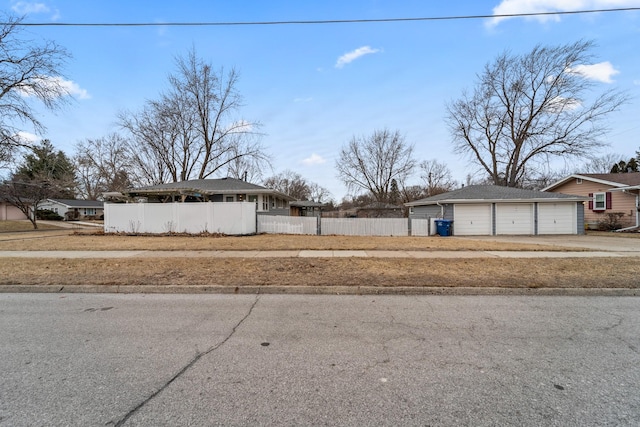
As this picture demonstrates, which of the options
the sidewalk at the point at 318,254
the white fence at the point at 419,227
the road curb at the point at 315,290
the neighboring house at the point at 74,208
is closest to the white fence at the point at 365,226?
the white fence at the point at 419,227

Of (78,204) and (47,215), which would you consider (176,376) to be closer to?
(47,215)

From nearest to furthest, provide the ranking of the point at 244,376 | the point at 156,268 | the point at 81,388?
1. the point at 81,388
2. the point at 244,376
3. the point at 156,268

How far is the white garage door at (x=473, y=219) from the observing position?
67.9ft

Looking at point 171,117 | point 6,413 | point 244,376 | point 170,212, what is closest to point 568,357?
point 244,376

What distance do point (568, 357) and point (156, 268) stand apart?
8320mm

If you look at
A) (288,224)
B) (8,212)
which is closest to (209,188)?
(288,224)

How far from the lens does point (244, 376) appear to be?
10.1 ft

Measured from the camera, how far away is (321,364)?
3318 mm

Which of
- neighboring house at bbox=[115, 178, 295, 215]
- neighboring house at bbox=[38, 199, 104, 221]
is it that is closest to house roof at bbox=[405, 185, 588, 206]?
neighboring house at bbox=[115, 178, 295, 215]

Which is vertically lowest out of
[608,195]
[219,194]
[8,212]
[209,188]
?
[8,212]

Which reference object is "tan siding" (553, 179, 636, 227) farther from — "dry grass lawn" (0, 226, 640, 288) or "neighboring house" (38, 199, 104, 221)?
"neighboring house" (38, 199, 104, 221)

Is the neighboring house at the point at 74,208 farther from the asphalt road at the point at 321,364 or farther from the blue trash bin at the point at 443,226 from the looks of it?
the asphalt road at the point at 321,364

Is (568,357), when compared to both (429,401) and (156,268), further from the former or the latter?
(156,268)

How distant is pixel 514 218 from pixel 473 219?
2.66 metres
